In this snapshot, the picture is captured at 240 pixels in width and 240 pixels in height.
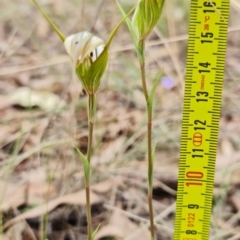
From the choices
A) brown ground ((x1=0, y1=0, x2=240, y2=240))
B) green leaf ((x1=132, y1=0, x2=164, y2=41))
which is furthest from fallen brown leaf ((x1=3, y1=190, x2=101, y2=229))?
green leaf ((x1=132, y1=0, x2=164, y2=41))

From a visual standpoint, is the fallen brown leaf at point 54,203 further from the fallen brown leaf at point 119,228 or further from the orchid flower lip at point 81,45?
the orchid flower lip at point 81,45

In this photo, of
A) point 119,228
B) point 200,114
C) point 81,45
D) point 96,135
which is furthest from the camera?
point 96,135

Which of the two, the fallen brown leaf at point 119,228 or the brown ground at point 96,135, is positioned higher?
the brown ground at point 96,135

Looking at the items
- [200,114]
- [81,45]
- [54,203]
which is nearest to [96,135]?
[54,203]

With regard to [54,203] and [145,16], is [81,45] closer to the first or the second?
[145,16]

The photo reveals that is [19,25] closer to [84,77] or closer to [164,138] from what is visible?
[164,138]

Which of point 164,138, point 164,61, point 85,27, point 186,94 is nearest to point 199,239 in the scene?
point 186,94

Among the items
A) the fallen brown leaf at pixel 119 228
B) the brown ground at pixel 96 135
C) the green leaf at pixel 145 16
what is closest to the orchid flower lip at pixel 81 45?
the green leaf at pixel 145 16

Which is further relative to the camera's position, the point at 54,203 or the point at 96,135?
A: the point at 96,135
